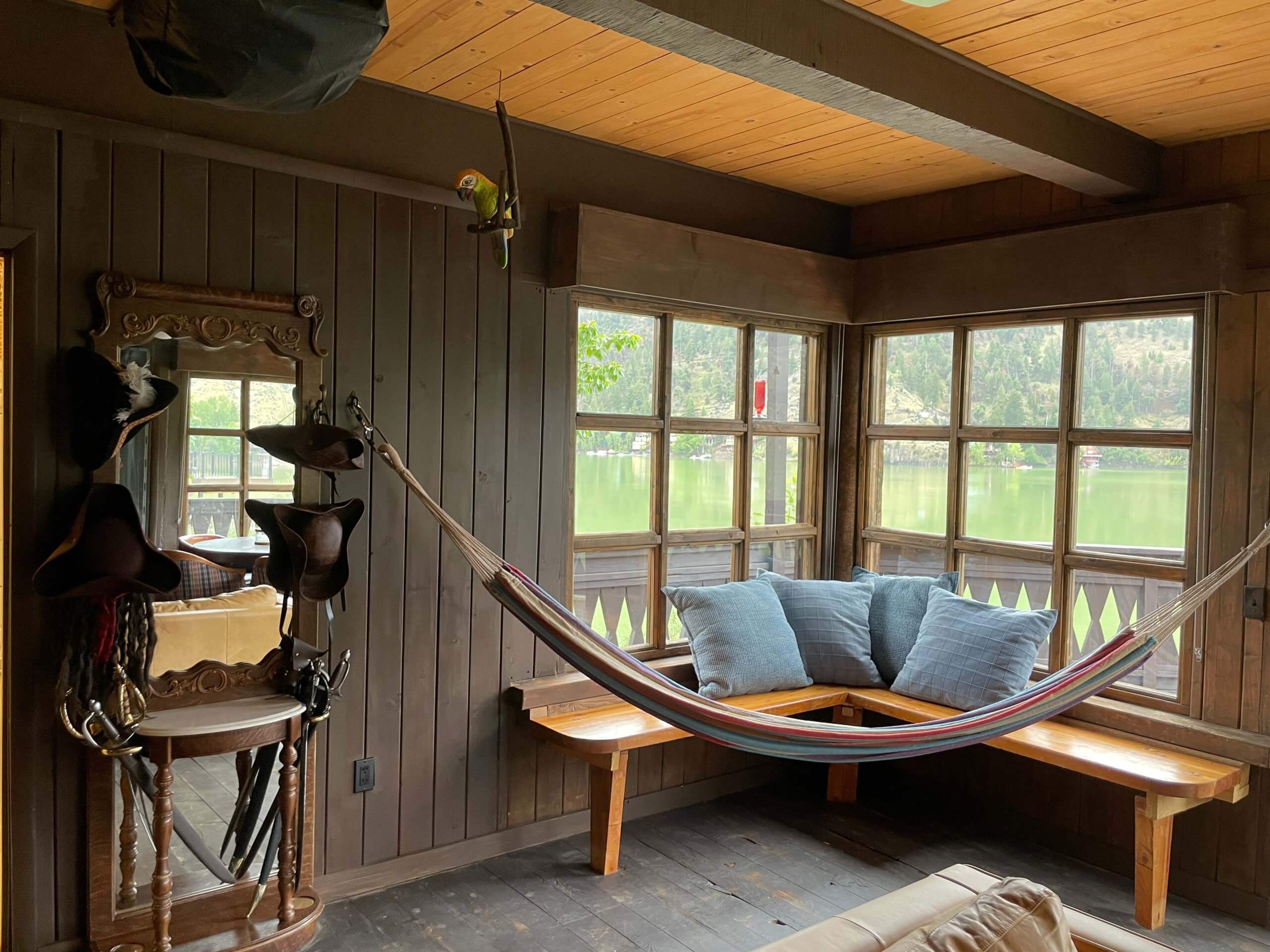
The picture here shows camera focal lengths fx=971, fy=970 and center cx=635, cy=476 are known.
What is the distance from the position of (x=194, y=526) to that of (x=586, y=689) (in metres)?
1.34

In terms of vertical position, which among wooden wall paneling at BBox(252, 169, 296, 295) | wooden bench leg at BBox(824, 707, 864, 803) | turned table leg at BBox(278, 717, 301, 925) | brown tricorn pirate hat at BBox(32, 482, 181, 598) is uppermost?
wooden wall paneling at BBox(252, 169, 296, 295)

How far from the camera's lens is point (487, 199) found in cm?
261

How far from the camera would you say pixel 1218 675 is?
115 inches

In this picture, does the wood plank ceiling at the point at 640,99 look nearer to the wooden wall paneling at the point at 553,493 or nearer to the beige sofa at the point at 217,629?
the wooden wall paneling at the point at 553,493

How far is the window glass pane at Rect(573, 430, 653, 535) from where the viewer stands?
332 cm

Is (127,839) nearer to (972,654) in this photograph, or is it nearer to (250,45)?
(250,45)

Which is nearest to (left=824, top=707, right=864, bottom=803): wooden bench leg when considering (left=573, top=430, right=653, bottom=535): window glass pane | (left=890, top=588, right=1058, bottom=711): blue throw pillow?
(left=890, top=588, right=1058, bottom=711): blue throw pillow

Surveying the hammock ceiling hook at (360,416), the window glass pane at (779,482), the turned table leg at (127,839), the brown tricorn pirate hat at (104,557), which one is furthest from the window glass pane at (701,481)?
the turned table leg at (127,839)

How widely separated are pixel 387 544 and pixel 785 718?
1221mm

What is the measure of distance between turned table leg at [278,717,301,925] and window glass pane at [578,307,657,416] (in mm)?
1411

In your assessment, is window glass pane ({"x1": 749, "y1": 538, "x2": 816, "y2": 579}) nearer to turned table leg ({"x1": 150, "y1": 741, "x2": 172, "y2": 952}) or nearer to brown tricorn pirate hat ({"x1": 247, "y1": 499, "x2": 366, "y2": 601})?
brown tricorn pirate hat ({"x1": 247, "y1": 499, "x2": 366, "y2": 601})

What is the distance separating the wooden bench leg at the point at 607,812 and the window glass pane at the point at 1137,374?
195 cm

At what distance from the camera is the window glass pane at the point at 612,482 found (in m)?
3.32

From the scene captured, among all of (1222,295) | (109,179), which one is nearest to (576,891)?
(109,179)
